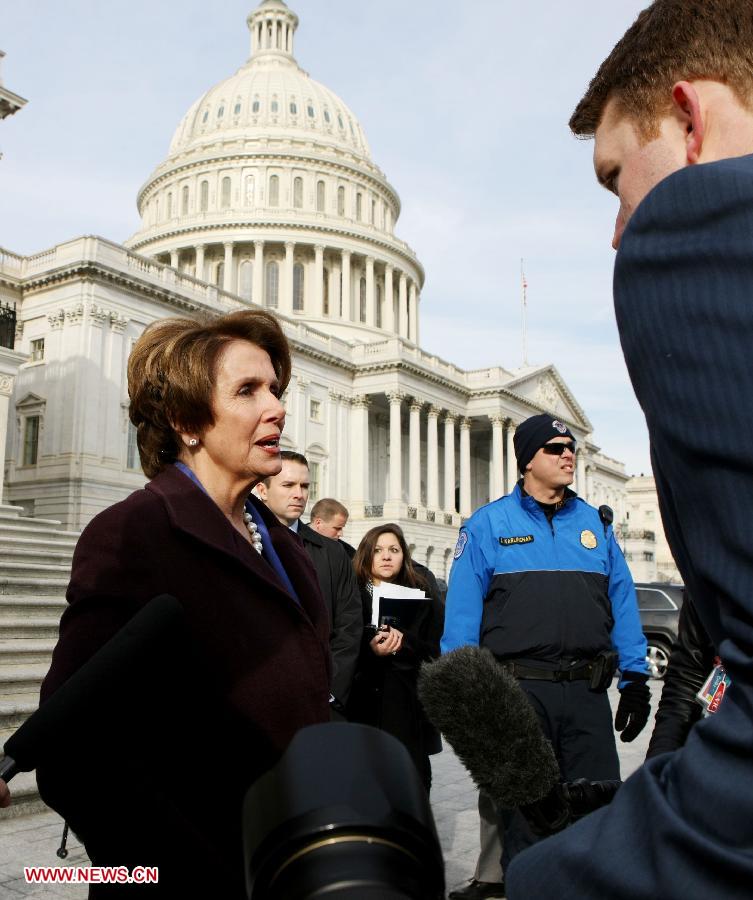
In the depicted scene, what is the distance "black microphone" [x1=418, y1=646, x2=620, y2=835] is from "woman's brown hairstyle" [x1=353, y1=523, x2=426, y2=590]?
505 cm

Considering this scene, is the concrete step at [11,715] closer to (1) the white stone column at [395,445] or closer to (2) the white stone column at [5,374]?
(2) the white stone column at [5,374]

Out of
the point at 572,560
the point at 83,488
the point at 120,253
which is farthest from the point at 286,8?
the point at 572,560

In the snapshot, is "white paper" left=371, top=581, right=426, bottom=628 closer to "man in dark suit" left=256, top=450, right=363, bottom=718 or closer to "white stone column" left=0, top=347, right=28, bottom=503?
"man in dark suit" left=256, top=450, right=363, bottom=718

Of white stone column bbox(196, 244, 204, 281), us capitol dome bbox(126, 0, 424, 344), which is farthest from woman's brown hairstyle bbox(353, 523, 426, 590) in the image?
white stone column bbox(196, 244, 204, 281)

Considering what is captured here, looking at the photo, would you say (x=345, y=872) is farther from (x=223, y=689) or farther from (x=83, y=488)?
(x=83, y=488)

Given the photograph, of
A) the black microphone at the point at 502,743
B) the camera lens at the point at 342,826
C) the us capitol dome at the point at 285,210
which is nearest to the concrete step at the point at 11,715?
the black microphone at the point at 502,743

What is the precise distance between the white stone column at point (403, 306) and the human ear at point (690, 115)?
67.3m

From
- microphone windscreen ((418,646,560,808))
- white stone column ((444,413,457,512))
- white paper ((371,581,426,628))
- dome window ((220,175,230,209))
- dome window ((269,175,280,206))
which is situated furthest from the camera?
dome window ((220,175,230,209))

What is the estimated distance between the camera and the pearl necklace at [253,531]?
2437 mm

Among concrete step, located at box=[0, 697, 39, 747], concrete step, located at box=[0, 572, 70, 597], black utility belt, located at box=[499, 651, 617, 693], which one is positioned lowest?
concrete step, located at box=[0, 697, 39, 747]

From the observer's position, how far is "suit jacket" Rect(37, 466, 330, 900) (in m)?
1.68

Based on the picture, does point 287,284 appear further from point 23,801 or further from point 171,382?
point 171,382

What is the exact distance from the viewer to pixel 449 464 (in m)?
56.6

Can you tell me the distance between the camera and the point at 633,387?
3.11ft
